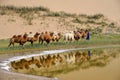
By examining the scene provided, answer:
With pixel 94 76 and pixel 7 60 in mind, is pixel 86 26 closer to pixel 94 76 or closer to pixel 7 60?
pixel 7 60

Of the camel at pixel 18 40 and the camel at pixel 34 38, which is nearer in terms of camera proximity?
the camel at pixel 18 40

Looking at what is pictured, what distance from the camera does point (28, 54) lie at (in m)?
12.4

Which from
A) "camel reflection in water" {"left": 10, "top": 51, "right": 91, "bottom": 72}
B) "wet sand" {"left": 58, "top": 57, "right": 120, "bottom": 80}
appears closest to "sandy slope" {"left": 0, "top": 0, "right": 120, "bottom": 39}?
"camel reflection in water" {"left": 10, "top": 51, "right": 91, "bottom": 72}

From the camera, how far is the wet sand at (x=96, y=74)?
757cm

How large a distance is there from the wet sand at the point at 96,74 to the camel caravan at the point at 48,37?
459cm

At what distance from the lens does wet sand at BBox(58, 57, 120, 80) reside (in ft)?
24.8

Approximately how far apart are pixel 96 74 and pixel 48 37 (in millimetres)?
6464

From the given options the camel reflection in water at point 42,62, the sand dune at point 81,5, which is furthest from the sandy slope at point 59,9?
the camel reflection in water at point 42,62

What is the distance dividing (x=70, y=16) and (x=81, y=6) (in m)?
1.04

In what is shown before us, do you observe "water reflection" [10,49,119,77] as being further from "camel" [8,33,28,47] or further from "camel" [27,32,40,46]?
"camel" [27,32,40,46]

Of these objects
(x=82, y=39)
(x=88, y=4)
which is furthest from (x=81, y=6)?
(x=82, y=39)

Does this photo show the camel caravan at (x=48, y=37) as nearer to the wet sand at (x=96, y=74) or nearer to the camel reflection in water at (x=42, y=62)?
the camel reflection in water at (x=42, y=62)

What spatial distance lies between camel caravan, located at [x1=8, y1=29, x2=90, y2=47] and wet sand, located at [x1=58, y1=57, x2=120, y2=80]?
181 inches

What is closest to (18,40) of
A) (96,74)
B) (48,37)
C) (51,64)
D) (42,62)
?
(48,37)
